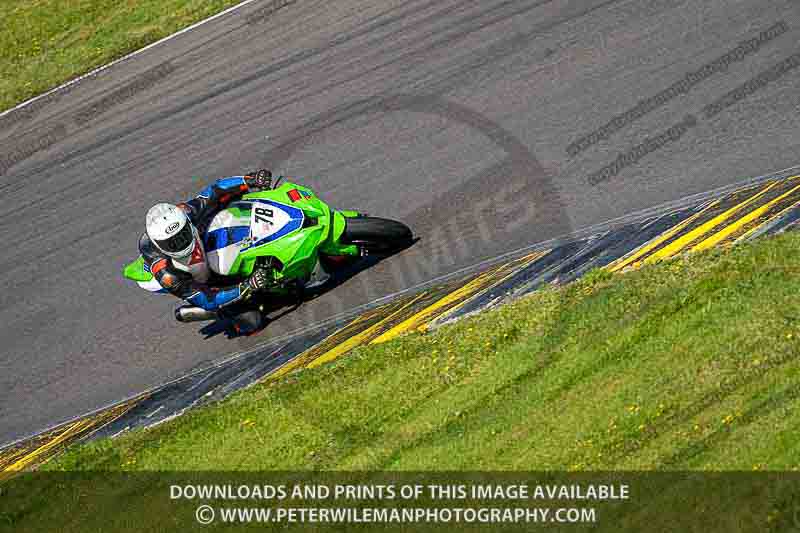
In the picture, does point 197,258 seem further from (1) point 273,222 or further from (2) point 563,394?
(2) point 563,394

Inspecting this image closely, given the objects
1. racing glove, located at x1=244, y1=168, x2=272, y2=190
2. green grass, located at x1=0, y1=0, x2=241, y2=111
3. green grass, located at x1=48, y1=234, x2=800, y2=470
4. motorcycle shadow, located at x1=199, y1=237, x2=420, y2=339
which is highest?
green grass, located at x1=0, y1=0, x2=241, y2=111

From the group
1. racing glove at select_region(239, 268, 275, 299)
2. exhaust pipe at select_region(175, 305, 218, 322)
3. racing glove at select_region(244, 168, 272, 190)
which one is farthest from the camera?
racing glove at select_region(244, 168, 272, 190)

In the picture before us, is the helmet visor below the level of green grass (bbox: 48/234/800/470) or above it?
above

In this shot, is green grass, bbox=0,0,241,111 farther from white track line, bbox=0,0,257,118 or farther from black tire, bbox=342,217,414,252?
black tire, bbox=342,217,414,252

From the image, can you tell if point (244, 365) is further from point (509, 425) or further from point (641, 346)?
point (641, 346)

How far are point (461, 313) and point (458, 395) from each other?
1.66 meters

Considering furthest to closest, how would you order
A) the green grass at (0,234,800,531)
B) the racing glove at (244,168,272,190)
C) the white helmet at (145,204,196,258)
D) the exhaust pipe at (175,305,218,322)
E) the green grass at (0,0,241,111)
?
1. the green grass at (0,0,241,111)
2. the racing glove at (244,168,272,190)
3. the exhaust pipe at (175,305,218,322)
4. the white helmet at (145,204,196,258)
5. the green grass at (0,234,800,531)

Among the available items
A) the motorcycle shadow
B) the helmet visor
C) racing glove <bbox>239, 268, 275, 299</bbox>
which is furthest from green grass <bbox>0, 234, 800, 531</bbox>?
the helmet visor

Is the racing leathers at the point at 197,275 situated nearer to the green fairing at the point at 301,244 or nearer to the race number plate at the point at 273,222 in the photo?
the green fairing at the point at 301,244

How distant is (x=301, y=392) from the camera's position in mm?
10312

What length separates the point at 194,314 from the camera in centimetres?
1168

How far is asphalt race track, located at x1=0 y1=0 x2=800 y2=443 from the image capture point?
12180mm

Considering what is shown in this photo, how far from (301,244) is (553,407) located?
408 cm

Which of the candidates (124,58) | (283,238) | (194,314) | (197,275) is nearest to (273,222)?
(283,238)
